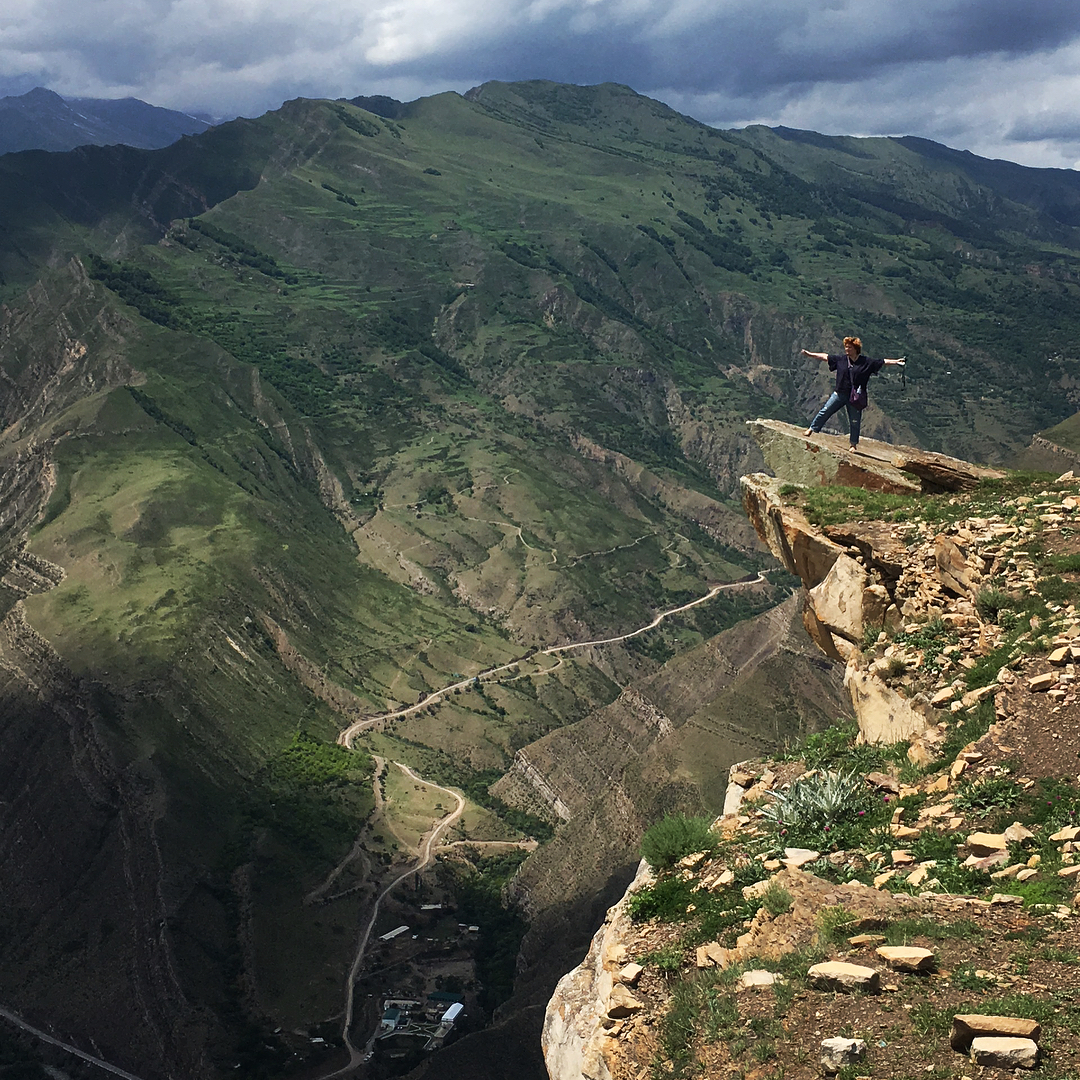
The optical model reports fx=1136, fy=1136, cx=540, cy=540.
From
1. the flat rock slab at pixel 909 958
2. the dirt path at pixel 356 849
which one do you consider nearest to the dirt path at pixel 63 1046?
the dirt path at pixel 356 849

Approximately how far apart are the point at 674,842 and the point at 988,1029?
7.76 meters

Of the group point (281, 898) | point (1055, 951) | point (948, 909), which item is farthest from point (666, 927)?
point (281, 898)

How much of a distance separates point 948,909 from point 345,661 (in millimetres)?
132526

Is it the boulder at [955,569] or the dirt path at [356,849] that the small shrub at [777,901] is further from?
the dirt path at [356,849]

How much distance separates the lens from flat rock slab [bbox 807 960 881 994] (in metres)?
13.5

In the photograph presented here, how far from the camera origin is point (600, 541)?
189m

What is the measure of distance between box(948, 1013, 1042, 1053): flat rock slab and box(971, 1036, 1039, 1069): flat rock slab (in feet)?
0.36

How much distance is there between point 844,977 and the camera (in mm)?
13586

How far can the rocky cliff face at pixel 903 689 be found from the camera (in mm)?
15625

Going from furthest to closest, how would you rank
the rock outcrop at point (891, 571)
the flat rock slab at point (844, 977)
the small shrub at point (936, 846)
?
the rock outcrop at point (891, 571) → the small shrub at point (936, 846) → the flat rock slab at point (844, 977)

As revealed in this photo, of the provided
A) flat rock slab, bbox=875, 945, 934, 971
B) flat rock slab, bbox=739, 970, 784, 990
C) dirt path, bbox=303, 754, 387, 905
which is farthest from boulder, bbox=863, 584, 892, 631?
dirt path, bbox=303, 754, 387, 905

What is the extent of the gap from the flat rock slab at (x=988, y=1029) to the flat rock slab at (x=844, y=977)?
124 centimetres

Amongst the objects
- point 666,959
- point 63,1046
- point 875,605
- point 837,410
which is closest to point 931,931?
point 666,959

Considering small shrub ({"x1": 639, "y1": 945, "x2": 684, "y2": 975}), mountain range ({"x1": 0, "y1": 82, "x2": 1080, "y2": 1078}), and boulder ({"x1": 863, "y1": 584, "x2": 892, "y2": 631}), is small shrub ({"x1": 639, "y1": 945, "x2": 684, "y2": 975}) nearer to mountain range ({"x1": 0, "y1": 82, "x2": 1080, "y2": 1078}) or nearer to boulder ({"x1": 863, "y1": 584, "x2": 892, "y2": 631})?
boulder ({"x1": 863, "y1": 584, "x2": 892, "y2": 631})
